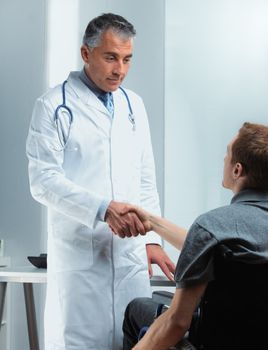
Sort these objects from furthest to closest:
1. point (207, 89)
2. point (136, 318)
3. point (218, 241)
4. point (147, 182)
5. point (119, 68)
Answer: point (207, 89) < point (147, 182) < point (119, 68) < point (136, 318) < point (218, 241)

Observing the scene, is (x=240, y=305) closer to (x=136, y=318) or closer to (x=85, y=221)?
(x=136, y=318)

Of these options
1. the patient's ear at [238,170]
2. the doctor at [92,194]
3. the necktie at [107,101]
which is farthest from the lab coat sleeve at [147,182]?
the patient's ear at [238,170]

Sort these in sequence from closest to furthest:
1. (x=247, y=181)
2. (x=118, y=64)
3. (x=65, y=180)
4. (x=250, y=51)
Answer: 1. (x=247, y=181)
2. (x=65, y=180)
3. (x=118, y=64)
4. (x=250, y=51)

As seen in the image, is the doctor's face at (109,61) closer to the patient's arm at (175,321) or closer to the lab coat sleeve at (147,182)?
the lab coat sleeve at (147,182)

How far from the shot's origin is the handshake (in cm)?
186

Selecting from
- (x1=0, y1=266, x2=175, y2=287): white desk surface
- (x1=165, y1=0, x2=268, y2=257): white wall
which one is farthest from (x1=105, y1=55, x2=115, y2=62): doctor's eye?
(x1=165, y1=0, x2=268, y2=257): white wall

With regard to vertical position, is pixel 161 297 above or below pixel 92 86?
below

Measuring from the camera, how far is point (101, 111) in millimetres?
2055

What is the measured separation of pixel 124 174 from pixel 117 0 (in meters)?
1.36

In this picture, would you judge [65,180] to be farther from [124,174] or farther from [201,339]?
[201,339]

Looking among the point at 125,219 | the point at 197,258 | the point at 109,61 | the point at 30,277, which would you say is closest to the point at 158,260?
the point at 125,219

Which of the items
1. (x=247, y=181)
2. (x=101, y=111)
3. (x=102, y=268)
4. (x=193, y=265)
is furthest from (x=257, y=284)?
(x=101, y=111)

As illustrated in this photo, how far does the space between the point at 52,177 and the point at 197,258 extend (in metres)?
0.75

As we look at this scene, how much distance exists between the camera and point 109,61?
2062 mm
